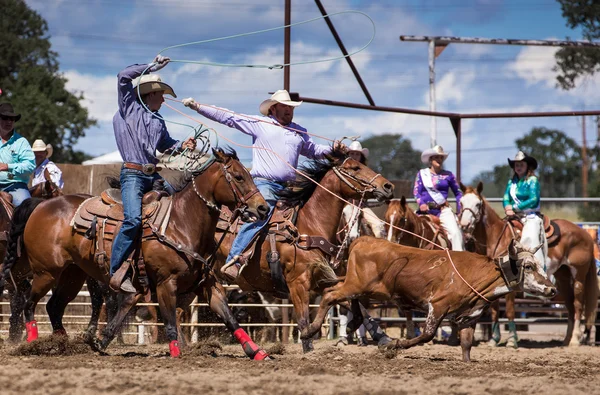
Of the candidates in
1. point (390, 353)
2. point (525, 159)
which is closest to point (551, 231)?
point (525, 159)

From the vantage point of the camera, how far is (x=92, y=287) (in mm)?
9695

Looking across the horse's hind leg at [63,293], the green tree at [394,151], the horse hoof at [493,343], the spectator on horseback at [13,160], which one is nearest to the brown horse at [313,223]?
the horse's hind leg at [63,293]

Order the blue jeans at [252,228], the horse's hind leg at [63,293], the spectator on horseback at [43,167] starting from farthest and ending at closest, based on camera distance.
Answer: the spectator on horseback at [43,167] < the horse's hind leg at [63,293] < the blue jeans at [252,228]

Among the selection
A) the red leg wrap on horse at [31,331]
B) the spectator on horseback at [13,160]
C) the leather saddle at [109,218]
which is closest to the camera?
the leather saddle at [109,218]

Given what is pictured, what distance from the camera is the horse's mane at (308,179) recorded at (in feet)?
28.8

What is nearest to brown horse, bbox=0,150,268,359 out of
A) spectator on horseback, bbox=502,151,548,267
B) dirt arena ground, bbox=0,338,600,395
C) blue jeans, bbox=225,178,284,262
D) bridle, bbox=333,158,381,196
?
dirt arena ground, bbox=0,338,600,395

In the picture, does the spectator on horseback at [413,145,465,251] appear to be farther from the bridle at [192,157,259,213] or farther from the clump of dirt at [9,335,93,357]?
the clump of dirt at [9,335,93,357]

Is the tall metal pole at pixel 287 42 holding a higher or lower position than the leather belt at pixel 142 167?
higher

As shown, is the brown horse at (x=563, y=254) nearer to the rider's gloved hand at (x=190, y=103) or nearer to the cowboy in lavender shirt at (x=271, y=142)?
the cowboy in lavender shirt at (x=271, y=142)

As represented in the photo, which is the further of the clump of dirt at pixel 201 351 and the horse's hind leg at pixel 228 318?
the clump of dirt at pixel 201 351

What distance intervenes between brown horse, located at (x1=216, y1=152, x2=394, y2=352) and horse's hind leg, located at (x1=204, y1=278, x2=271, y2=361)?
88cm

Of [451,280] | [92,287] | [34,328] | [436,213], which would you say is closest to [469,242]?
[436,213]

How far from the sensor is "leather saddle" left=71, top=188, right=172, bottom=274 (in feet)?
25.4

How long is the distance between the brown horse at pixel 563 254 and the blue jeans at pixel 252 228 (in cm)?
387
